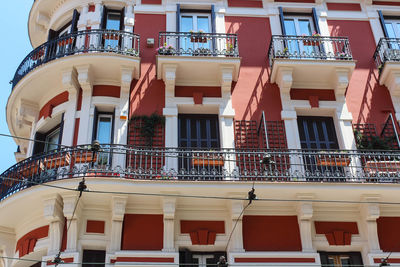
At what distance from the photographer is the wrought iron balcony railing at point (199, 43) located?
50.6 ft

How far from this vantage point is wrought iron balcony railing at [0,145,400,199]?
42.1 feet

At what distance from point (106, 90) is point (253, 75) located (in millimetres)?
4466

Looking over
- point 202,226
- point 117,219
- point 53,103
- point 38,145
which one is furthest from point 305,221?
point 53,103

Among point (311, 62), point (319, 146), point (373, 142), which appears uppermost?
point (311, 62)

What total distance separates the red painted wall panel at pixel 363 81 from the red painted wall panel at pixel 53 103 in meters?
8.40

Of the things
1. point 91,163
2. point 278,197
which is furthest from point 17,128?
point 278,197

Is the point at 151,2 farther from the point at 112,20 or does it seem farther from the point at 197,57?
the point at 197,57

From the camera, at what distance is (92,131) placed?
14.2 m

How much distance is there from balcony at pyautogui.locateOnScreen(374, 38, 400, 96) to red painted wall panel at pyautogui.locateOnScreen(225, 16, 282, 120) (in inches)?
131

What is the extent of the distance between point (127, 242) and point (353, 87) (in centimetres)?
829

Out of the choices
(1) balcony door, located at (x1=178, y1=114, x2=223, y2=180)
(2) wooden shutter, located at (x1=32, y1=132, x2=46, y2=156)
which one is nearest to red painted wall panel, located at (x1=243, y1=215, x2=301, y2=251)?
(1) balcony door, located at (x1=178, y1=114, x2=223, y2=180)

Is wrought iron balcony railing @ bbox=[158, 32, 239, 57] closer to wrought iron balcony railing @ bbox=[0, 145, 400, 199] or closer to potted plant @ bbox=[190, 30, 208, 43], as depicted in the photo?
potted plant @ bbox=[190, 30, 208, 43]

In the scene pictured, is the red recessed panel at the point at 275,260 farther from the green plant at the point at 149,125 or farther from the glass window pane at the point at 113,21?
the glass window pane at the point at 113,21

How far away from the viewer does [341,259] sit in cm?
1279
